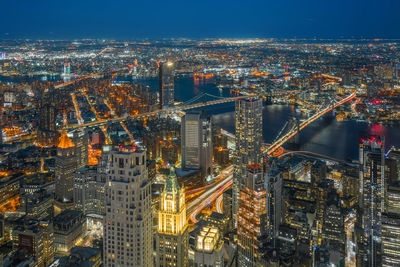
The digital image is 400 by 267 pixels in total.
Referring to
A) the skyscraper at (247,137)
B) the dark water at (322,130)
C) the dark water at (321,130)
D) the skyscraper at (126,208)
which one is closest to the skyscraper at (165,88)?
the dark water at (321,130)

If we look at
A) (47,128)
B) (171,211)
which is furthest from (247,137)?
(47,128)

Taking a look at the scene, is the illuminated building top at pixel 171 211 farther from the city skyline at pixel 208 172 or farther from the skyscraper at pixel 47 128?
the skyscraper at pixel 47 128

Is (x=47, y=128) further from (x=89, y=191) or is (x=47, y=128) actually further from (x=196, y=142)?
(x=89, y=191)

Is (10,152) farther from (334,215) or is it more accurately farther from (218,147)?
(334,215)

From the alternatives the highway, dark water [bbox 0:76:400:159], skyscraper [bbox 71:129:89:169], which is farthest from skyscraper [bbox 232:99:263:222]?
dark water [bbox 0:76:400:159]

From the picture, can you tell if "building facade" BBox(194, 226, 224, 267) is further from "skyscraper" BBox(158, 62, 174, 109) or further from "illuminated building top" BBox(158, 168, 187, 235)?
"skyscraper" BBox(158, 62, 174, 109)
